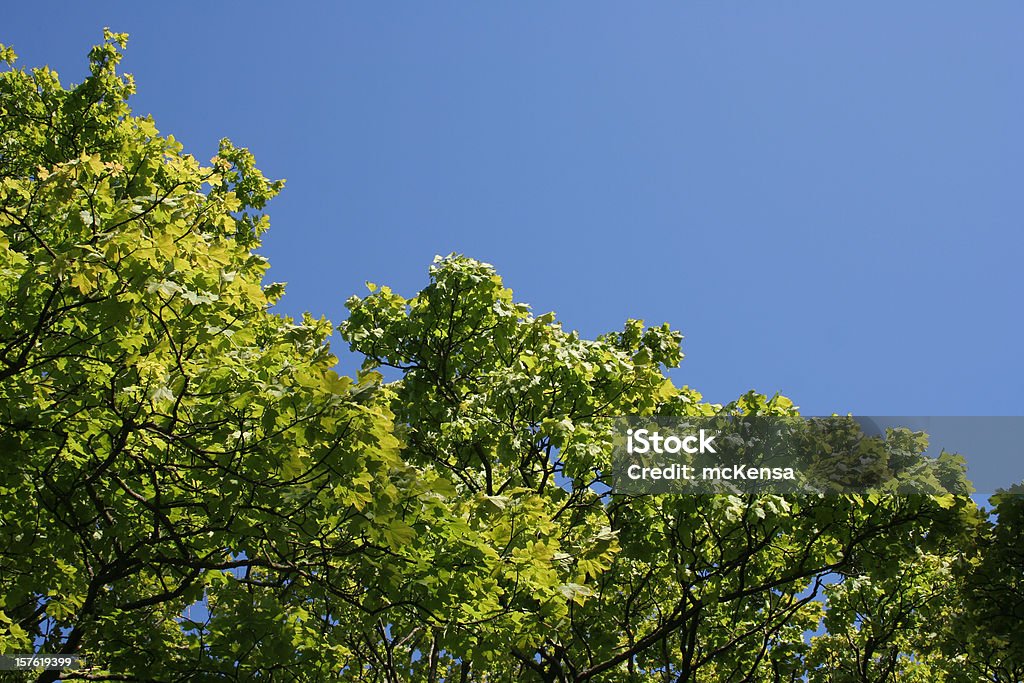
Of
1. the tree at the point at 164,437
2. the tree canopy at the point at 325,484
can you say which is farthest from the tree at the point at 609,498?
the tree at the point at 164,437

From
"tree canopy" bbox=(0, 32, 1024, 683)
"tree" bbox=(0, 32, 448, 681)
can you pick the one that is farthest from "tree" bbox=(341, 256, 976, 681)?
"tree" bbox=(0, 32, 448, 681)

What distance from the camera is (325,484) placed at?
718 cm

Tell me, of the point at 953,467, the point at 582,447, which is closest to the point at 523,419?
the point at 582,447

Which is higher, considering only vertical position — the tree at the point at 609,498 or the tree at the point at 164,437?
the tree at the point at 609,498

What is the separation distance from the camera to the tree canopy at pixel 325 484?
7.19 m

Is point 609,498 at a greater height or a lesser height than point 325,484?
greater

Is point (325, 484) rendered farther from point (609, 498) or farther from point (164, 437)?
point (609, 498)

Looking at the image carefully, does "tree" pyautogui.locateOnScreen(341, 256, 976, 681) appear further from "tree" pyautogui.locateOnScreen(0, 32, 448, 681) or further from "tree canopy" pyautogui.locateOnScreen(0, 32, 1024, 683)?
"tree" pyautogui.locateOnScreen(0, 32, 448, 681)

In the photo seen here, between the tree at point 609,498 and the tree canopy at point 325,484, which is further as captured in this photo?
the tree at point 609,498

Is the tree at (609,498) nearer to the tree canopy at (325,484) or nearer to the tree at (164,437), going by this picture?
the tree canopy at (325,484)

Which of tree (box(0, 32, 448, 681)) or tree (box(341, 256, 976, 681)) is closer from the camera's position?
tree (box(0, 32, 448, 681))

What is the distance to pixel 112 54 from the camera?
15719 millimetres

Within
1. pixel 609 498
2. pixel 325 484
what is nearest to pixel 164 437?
pixel 325 484

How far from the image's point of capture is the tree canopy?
7.19 meters
